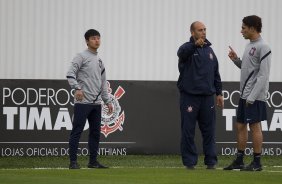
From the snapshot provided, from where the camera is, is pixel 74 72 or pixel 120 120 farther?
pixel 120 120

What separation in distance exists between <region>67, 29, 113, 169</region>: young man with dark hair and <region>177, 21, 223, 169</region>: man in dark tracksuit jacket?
1.14m

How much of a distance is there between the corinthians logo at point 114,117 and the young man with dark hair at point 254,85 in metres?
4.21

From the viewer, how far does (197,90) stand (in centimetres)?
1285

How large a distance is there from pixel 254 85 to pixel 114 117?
4550 millimetres

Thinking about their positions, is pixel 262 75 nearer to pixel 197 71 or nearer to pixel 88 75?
pixel 197 71

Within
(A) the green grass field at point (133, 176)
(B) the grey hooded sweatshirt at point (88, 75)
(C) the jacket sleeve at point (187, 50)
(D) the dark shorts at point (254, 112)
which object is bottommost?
(A) the green grass field at point (133, 176)

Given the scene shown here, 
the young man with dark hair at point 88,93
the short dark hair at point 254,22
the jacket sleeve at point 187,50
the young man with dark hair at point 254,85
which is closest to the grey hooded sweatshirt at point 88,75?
the young man with dark hair at point 88,93

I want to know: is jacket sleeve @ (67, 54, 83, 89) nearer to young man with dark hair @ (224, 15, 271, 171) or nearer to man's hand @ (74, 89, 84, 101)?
man's hand @ (74, 89, 84, 101)

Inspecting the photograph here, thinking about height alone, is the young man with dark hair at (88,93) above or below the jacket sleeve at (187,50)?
below

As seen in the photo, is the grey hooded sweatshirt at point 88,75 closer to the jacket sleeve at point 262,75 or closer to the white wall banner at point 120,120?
the jacket sleeve at point 262,75

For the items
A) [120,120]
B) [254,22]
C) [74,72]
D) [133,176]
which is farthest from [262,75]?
[120,120]

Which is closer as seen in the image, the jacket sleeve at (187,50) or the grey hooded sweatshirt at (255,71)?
the grey hooded sweatshirt at (255,71)

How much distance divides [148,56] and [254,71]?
15.6 feet

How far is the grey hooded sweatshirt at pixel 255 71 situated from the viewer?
12.4m
